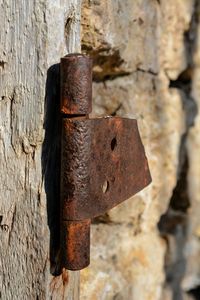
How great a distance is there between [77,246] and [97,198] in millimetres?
79

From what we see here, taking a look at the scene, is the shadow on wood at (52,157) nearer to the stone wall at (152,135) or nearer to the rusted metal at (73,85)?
the rusted metal at (73,85)

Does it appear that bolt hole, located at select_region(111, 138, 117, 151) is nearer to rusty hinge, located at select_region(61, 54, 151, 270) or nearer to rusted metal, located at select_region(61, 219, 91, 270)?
rusty hinge, located at select_region(61, 54, 151, 270)

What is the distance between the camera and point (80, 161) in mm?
701

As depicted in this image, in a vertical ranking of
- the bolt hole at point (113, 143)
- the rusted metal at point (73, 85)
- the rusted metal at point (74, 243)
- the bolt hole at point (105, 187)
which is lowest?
the rusted metal at point (74, 243)

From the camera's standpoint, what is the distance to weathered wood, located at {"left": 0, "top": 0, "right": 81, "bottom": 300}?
0.71 metres

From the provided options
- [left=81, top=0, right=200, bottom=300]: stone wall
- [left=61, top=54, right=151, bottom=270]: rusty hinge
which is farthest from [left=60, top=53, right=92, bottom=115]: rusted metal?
[left=81, top=0, right=200, bottom=300]: stone wall

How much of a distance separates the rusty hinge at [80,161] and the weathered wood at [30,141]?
31 millimetres

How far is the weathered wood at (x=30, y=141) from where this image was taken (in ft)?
2.32

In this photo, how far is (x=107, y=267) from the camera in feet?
3.49

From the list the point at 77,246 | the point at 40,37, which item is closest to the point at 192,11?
the point at 40,37

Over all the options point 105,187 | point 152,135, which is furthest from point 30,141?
point 152,135

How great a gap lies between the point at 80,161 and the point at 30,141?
81 millimetres

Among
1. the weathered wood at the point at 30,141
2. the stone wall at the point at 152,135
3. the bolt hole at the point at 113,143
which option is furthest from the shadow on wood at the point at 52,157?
the stone wall at the point at 152,135

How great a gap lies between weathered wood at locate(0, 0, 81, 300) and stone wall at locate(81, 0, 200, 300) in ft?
0.60
